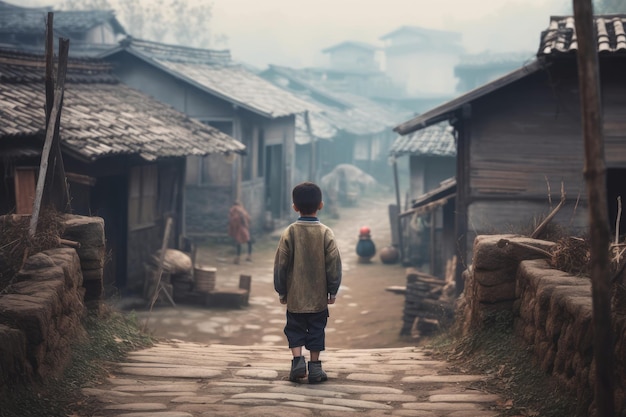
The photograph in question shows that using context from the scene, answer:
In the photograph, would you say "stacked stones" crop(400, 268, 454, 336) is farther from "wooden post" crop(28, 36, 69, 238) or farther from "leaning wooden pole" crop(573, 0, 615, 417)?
Answer: "leaning wooden pole" crop(573, 0, 615, 417)

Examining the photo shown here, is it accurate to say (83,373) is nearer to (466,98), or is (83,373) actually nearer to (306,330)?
(306,330)

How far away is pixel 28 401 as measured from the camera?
4.73 metres

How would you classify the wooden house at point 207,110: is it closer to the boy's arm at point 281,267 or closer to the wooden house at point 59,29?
the wooden house at point 59,29

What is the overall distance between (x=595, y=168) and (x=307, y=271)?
3108 millimetres

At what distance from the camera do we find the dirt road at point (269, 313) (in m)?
12.5

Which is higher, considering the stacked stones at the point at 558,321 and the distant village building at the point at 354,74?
the distant village building at the point at 354,74

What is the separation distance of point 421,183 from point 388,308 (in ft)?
25.4

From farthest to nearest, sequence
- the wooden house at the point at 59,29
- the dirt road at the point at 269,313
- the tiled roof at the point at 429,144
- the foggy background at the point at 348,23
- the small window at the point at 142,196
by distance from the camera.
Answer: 1. the foggy background at the point at 348,23
2. the wooden house at the point at 59,29
3. the tiled roof at the point at 429,144
4. the small window at the point at 142,196
5. the dirt road at the point at 269,313

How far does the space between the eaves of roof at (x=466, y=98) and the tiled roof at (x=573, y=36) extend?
499mm

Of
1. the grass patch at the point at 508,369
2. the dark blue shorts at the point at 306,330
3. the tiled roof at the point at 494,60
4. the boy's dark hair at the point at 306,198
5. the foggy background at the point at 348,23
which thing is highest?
the foggy background at the point at 348,23

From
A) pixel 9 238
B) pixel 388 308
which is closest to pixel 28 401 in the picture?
pixel 9 238

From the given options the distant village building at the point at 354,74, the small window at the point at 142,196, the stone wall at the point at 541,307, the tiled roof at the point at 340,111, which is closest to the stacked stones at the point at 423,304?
the stone wall at the point at 541,307

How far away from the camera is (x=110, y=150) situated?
11891mm

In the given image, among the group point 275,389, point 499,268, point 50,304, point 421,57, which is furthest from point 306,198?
point 421,57
